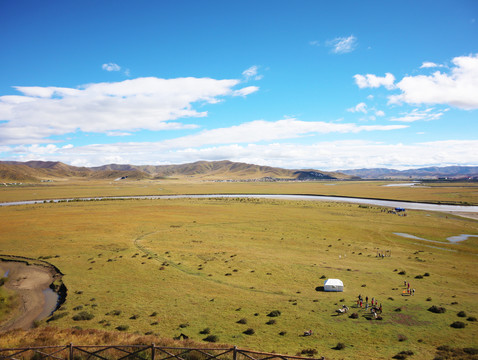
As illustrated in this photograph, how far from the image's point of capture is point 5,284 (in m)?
34.5

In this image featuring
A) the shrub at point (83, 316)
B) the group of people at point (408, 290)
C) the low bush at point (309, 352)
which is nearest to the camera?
the low bush at point (309, 352)

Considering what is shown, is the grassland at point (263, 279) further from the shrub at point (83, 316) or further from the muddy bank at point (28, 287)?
the muddy bank at point (28, 287)

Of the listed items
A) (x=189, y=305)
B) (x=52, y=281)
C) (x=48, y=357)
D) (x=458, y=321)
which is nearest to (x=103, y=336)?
(x=48, y=357)

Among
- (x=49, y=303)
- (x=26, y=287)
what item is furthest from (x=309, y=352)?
(x=26, y=287)

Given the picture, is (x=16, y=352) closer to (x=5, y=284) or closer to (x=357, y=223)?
(x=5, y=284)

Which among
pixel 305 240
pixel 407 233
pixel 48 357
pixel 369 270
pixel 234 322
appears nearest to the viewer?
pixel 48 357

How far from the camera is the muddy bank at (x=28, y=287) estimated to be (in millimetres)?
25969

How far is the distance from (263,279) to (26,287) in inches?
1155

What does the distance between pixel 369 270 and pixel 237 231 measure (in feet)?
108

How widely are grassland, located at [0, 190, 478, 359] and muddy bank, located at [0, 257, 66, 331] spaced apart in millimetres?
1650

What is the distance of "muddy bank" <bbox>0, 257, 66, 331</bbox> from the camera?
25969 millimetres

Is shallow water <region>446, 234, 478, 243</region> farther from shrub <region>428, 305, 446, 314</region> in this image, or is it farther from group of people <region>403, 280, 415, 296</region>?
shrub <region>428, 305, 446, 314</region>

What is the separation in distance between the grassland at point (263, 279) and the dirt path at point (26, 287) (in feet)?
8.04

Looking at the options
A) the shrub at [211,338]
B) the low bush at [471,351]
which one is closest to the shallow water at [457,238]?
the low bush at [471,351]
